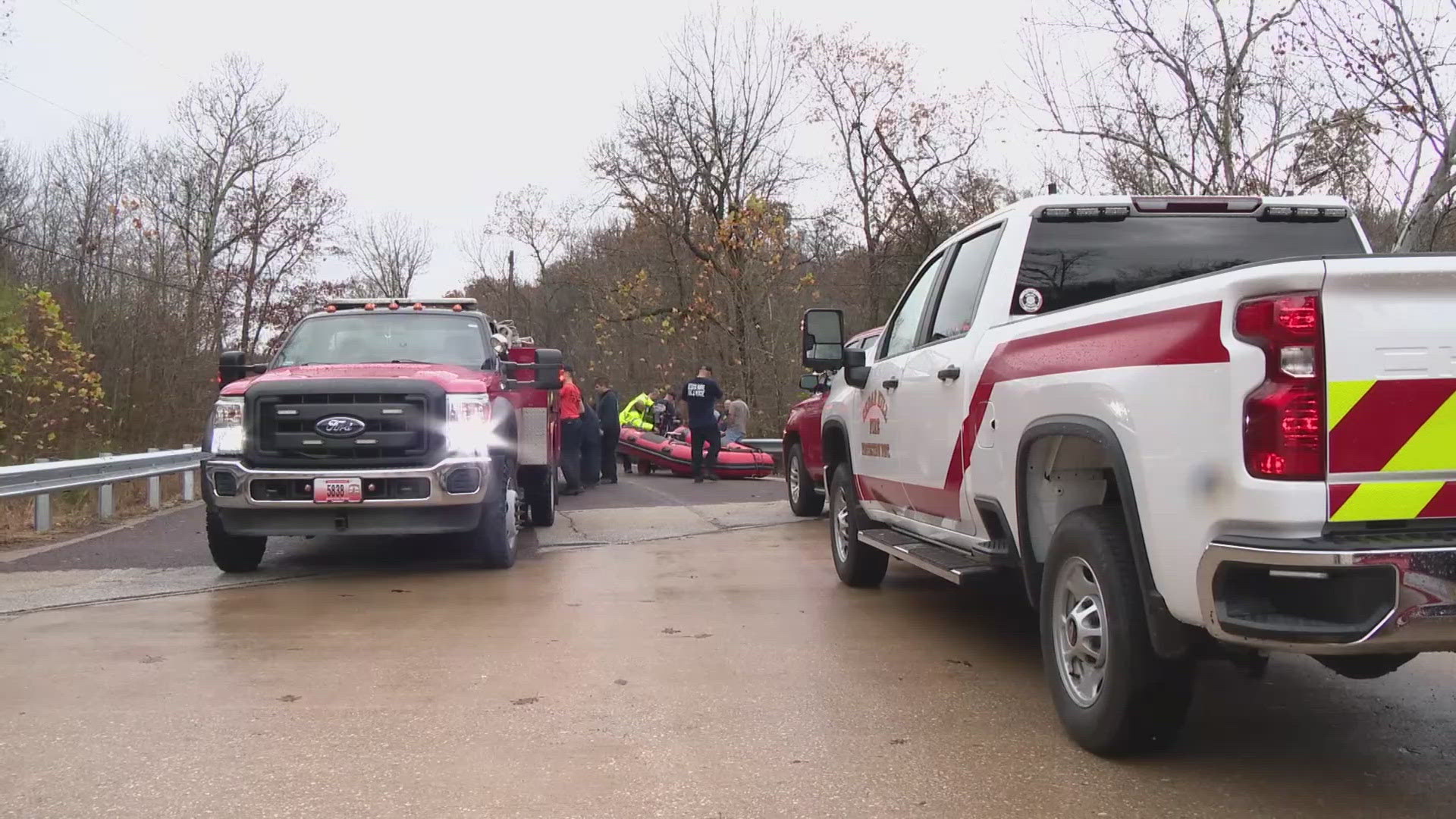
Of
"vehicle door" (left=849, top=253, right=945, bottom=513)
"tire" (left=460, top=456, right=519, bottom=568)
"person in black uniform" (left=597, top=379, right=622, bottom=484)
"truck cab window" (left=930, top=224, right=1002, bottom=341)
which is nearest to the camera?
"truck cab window" (left=930, top=224, right=1002, bottom=341)

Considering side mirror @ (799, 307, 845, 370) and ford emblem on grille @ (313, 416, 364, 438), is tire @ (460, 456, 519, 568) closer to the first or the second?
ford emblem on grille @ (313, 416, 364, 438)

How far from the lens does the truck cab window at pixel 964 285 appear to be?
5.46 metres

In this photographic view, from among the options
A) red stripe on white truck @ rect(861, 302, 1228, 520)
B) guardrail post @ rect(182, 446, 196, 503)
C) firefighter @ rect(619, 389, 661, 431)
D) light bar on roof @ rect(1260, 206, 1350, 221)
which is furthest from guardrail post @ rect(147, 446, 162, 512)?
light bar on roof @ rect(1260, 206, 1350, 221)

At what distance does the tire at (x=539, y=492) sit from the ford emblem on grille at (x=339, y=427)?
2.85m

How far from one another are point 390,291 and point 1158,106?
2107 inches

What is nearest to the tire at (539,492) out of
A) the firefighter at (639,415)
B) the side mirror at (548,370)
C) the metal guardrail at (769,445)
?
the side mirror at (548,370)

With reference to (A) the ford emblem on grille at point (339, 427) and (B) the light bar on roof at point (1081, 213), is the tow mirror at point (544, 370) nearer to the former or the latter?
(A) the ford emblem on grille at point (339, 427)

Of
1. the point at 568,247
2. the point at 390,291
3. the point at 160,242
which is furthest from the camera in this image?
the point at 390,291

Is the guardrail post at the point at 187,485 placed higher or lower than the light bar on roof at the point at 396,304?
lower

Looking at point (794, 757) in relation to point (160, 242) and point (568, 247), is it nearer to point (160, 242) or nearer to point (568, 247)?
point (160, 242)

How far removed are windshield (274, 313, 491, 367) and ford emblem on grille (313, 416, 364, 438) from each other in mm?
1261

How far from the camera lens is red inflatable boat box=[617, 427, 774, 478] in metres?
18.0

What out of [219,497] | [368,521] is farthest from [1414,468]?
[219,497]

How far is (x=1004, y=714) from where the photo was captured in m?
4.59
